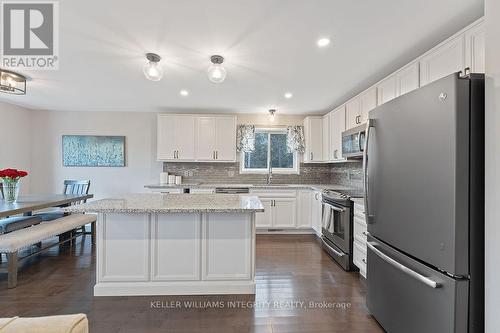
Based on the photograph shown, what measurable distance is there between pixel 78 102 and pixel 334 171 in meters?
5.02

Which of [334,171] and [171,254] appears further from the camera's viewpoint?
[334,171]

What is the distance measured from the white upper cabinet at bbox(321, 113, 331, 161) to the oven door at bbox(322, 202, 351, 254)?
1.21 metres

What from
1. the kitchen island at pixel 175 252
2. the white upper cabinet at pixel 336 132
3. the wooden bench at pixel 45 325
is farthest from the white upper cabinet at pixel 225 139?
the wooden bench at pixel 45 325

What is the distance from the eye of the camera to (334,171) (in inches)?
193

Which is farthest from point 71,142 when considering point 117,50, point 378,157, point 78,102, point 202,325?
point 378,157

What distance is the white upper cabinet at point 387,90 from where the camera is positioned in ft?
8.36

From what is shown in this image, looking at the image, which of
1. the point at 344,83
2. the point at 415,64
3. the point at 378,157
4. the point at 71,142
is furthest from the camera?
the point at 71,142

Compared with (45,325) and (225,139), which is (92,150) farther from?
(45,325)

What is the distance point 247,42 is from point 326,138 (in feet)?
9.29

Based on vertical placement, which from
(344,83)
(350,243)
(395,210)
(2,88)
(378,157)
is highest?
(344,83)

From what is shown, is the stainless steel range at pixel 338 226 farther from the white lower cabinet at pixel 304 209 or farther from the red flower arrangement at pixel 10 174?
the red flower arrangement at pixel 10 174

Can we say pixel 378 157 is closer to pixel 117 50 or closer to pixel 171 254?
pixel 171 254

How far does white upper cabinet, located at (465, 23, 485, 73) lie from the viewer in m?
1.63

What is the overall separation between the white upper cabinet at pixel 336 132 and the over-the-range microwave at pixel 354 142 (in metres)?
0.45
